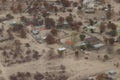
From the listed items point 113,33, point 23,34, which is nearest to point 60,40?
point 23,34

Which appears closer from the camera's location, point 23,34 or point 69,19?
point 23,34

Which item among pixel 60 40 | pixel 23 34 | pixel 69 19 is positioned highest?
pixel 69 19

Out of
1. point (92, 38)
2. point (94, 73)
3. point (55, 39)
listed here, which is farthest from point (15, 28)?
point (94, 73)

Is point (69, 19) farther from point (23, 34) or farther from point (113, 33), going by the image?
point (113, 33)

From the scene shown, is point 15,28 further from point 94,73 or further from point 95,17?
point 94,73

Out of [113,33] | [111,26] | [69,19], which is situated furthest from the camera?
[69,19]

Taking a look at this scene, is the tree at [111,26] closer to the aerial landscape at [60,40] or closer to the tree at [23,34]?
the aerial landscape at [60,40]

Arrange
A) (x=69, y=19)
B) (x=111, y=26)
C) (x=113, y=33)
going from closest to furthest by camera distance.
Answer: (x=113, y=33) → (x=111, y=26) → (x=69, y=19)

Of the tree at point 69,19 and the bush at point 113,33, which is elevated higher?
the tree at point 69,19

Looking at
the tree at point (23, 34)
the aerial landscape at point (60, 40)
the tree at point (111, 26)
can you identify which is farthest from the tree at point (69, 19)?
the tree at point (23, 34)
